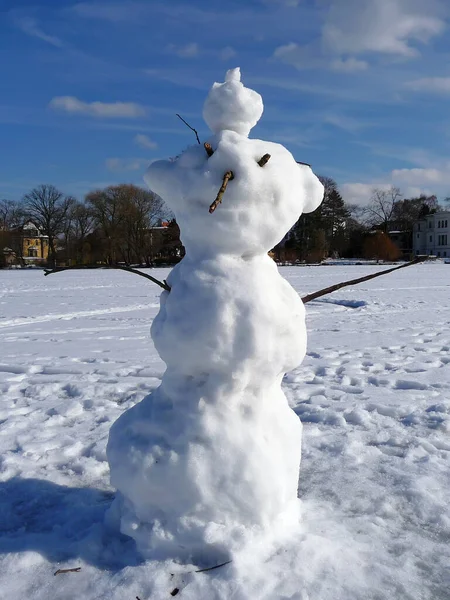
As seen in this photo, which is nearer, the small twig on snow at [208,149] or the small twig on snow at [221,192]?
the small twig on snow at [221,192]

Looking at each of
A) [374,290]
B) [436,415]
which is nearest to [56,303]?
[374,290]

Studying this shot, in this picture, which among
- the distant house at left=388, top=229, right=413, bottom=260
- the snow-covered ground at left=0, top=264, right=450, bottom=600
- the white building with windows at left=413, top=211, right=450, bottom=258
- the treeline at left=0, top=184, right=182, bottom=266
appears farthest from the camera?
the white building with windows at left=413, top=211, right=450, bottom=258

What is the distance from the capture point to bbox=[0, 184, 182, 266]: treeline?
161 feet

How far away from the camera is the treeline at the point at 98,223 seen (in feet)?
161

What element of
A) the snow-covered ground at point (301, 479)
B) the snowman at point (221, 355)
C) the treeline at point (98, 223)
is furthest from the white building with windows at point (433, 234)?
the snowman at point (221, 355)

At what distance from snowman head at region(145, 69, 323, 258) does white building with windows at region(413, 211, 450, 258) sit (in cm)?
8192

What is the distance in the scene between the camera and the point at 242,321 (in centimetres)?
208

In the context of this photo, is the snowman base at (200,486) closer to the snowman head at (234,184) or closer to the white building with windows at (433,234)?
the snowman head at (234,184)

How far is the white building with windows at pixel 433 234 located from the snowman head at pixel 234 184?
269ft

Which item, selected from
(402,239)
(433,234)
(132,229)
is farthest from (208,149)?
(433,234)

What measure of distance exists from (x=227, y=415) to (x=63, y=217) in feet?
197

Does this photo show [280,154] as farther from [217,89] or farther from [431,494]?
[431,494]

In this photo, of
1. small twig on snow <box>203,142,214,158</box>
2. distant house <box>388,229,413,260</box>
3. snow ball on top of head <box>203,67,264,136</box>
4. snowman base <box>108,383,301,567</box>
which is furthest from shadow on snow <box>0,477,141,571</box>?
distant house <box>388,229,413,260</box>

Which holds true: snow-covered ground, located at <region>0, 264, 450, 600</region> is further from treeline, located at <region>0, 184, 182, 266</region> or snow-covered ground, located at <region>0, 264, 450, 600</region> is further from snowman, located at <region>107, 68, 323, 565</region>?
treeline, located at <region>0, 184, 182, 266</region>
